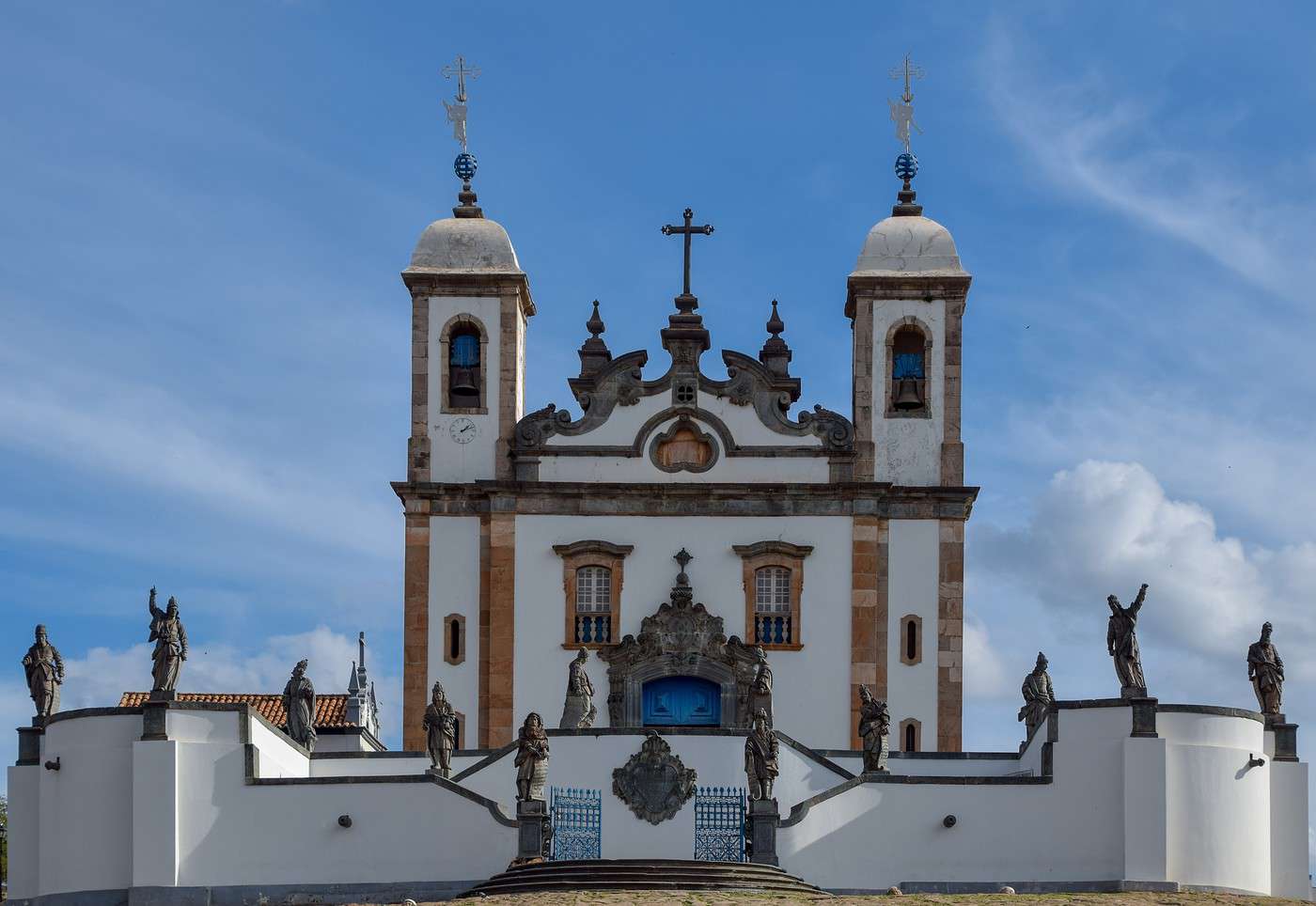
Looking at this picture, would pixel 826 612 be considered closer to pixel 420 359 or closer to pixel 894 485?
pixel 894 485

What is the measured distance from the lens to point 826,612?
54.1 meters

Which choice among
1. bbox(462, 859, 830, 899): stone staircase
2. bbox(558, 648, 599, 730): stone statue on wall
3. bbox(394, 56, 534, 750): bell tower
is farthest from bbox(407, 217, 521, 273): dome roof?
bbox(462, 859, 830, 899): stone staircase

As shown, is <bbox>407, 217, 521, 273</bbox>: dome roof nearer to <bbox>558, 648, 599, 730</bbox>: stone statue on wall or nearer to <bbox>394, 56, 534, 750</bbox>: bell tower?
<bbox>394, 56, 534, 750</bbox>: bell tower

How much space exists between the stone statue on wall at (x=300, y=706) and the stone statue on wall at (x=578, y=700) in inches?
160

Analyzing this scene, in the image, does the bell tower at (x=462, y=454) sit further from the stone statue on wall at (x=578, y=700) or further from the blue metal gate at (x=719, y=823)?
the blue metal gate at (x=719, y=823)

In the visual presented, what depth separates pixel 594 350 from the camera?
58.2m

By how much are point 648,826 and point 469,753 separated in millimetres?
4473

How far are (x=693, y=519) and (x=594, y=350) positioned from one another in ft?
16.9

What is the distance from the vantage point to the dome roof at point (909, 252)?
56.3m

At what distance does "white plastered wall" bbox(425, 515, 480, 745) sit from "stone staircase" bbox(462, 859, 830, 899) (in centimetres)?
1096

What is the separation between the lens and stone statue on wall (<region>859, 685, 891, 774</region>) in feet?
155

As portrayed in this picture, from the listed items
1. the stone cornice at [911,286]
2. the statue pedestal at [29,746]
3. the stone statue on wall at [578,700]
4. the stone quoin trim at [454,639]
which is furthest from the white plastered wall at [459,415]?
the statue pedestal at [29,746]

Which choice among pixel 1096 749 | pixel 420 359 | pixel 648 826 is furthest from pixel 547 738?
pixel 420 359

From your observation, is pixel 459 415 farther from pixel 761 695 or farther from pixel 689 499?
pixel 761 695
